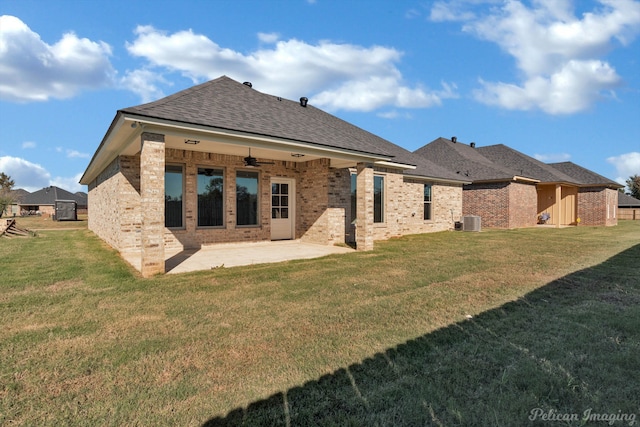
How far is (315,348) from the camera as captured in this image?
336 centimetres

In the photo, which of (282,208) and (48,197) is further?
(48,197)

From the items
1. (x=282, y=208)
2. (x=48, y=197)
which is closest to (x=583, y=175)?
(x=282, y=208)

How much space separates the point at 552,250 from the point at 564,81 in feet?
54.8

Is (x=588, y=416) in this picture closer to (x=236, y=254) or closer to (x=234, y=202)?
(x=236, y=254)

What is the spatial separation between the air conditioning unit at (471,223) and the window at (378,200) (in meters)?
6.83

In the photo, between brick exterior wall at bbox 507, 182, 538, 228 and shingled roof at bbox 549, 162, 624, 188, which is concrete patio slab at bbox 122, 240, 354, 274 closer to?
brick exterior wall at bbox 507, 182, 538, 228

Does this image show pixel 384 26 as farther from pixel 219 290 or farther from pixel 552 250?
pixel 219 290

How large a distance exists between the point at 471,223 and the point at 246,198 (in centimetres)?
1290

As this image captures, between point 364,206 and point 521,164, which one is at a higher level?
point 521,164

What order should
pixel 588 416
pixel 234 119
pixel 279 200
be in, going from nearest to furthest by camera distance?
pixel 588 416, pixel 234 119, pixel 279 200

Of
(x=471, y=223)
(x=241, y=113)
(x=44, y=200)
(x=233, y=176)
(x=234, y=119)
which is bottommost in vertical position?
(x=471, y=223)

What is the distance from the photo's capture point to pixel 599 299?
501 cm

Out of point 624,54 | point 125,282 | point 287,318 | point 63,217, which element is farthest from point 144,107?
point 63,217

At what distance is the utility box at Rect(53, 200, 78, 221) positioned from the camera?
101 ft
